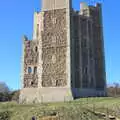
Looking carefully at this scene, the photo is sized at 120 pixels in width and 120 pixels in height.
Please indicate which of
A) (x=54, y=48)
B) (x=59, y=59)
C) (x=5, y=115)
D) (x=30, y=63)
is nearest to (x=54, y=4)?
(x=54, y=48)

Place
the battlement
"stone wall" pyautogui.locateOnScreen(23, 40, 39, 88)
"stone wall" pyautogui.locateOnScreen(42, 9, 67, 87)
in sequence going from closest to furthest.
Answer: "stone wall" pyautogui.locateOnScreen(42, 9, 67, 87) → the battlement → "stone wall" pyautogui.locateOnScreen(23, 40, 39, 88)

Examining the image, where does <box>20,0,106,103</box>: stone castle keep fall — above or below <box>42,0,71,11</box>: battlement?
below

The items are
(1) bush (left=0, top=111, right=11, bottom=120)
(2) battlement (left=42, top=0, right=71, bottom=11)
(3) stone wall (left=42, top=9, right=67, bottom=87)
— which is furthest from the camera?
(2) battlement (left=42, top=0, right=71, bottom=11)

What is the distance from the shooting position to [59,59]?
43750 mm

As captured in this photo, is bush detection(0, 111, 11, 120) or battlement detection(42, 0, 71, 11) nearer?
bush detection(0, 111, 11, 120)

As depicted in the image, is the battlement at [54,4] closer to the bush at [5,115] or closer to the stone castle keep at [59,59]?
the stone castle keep at [59,59]

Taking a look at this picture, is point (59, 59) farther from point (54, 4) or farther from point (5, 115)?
point (5, 115)

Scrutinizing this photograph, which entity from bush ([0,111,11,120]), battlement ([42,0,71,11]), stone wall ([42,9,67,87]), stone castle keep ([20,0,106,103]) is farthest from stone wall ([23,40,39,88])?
bush ([0,111,11,120])

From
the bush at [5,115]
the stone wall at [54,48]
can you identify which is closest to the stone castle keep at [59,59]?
the stone wall at [54,48]

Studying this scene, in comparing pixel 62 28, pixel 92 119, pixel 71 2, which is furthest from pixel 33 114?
pixel 71 2

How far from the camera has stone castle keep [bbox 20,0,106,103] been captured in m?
43.0

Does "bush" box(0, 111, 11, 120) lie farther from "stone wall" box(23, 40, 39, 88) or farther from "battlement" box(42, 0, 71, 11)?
"battlement" box(42, 0, 71, 11)

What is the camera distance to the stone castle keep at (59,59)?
43.0 m

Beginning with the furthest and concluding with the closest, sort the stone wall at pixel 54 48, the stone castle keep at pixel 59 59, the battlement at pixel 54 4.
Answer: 1. the battlement at pixel 54 4
2. the stone wall at pixel 54 48
3. the stone castle keep at pixel 59 59
